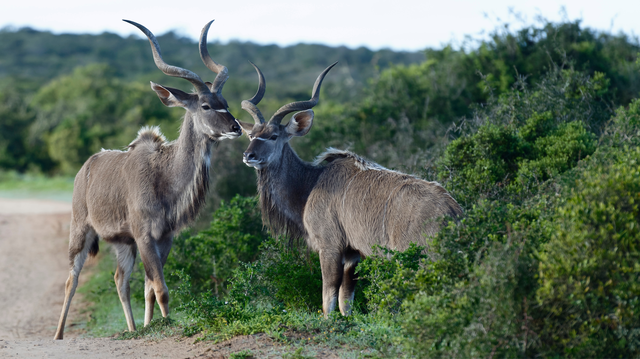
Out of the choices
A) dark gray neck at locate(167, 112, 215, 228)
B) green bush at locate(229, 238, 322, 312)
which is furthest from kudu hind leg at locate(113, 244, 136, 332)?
green bush at locate(229, 238, 322, 312)

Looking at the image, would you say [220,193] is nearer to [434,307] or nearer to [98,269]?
[98,269]

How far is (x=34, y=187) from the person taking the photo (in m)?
20.5

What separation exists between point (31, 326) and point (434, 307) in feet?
21.8

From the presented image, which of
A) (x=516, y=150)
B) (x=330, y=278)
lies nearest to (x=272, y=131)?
(x=330, y=278)

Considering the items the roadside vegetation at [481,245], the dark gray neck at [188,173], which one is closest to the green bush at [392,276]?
the roadside vegetation at [481,245]

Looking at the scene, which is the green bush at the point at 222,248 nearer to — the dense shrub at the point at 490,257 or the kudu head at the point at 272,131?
the kudu head at the point at 272,131

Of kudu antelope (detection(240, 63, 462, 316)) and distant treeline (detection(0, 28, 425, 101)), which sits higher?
distant treeline (detection(0, 28, 425, 101))

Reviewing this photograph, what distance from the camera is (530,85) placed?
35.3 ft

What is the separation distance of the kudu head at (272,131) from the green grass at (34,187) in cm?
1328

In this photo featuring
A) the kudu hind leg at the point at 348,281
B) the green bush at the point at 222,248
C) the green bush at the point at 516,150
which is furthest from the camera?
the green bush at the point at 222,248

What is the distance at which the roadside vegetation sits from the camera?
377cm

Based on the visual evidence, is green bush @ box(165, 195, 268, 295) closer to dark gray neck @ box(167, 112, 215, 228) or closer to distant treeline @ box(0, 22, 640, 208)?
dark gray neck @ box(167, 112, 215, 228)

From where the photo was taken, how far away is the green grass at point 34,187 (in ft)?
62.2

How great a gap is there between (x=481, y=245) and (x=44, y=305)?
774cm
